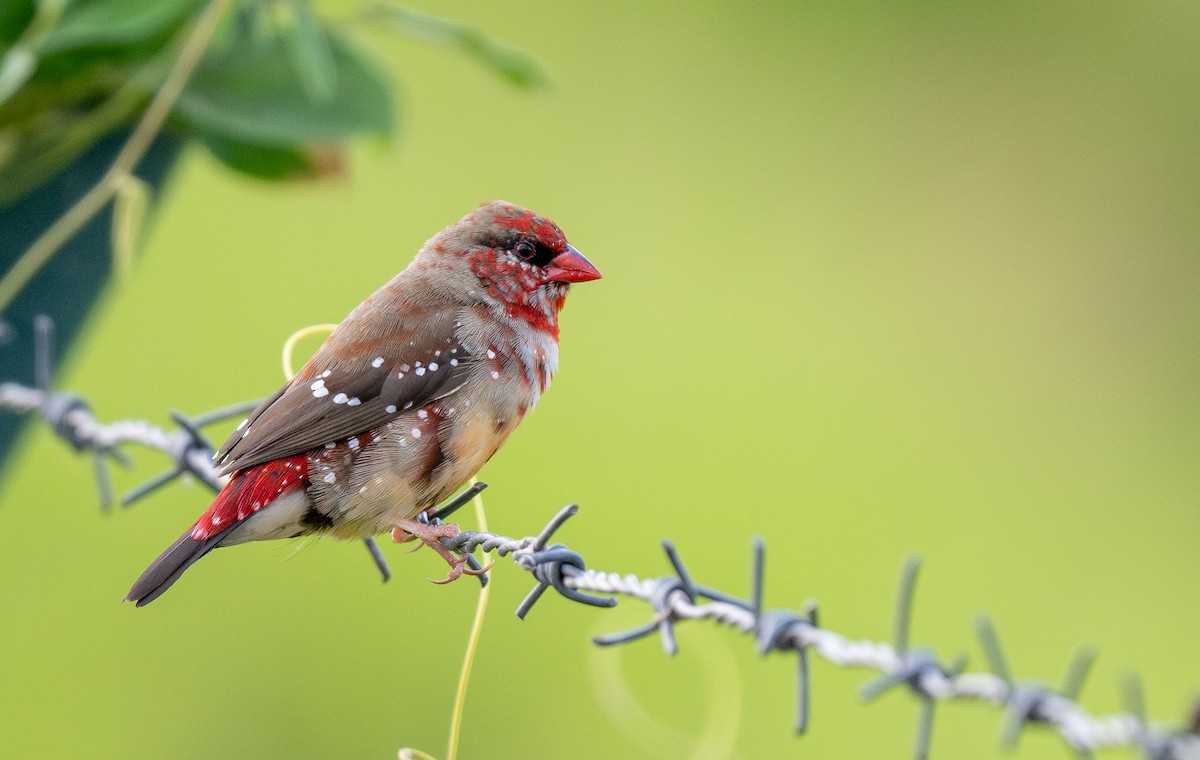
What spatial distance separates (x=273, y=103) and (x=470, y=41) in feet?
1.43

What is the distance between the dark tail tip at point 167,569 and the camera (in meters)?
1.72

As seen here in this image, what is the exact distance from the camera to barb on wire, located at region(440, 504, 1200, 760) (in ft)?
3.51

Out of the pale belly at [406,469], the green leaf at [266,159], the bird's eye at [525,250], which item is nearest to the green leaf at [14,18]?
the green leaf at [266,159]

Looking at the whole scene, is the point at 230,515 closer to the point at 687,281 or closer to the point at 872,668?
the point at 872,668

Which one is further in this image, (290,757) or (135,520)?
(135,520)

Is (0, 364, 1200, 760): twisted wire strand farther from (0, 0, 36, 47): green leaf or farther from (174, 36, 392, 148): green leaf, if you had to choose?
(0, 0, 36, 47): green leaf

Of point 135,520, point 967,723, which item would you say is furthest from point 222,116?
point 967,723

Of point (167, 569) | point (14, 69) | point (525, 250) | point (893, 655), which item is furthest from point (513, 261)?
point (893, 655)

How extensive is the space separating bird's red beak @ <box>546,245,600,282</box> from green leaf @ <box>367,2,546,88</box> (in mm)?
705

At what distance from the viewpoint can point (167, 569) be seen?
1.76 metres

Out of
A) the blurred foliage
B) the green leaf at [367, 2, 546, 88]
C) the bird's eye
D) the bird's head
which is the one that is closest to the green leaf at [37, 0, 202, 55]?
the blurred foliage

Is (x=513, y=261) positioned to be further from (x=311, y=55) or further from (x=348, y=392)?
(x=311, y=55)

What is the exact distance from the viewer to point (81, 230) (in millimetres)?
2777

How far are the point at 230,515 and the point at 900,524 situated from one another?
3668 millimetres
